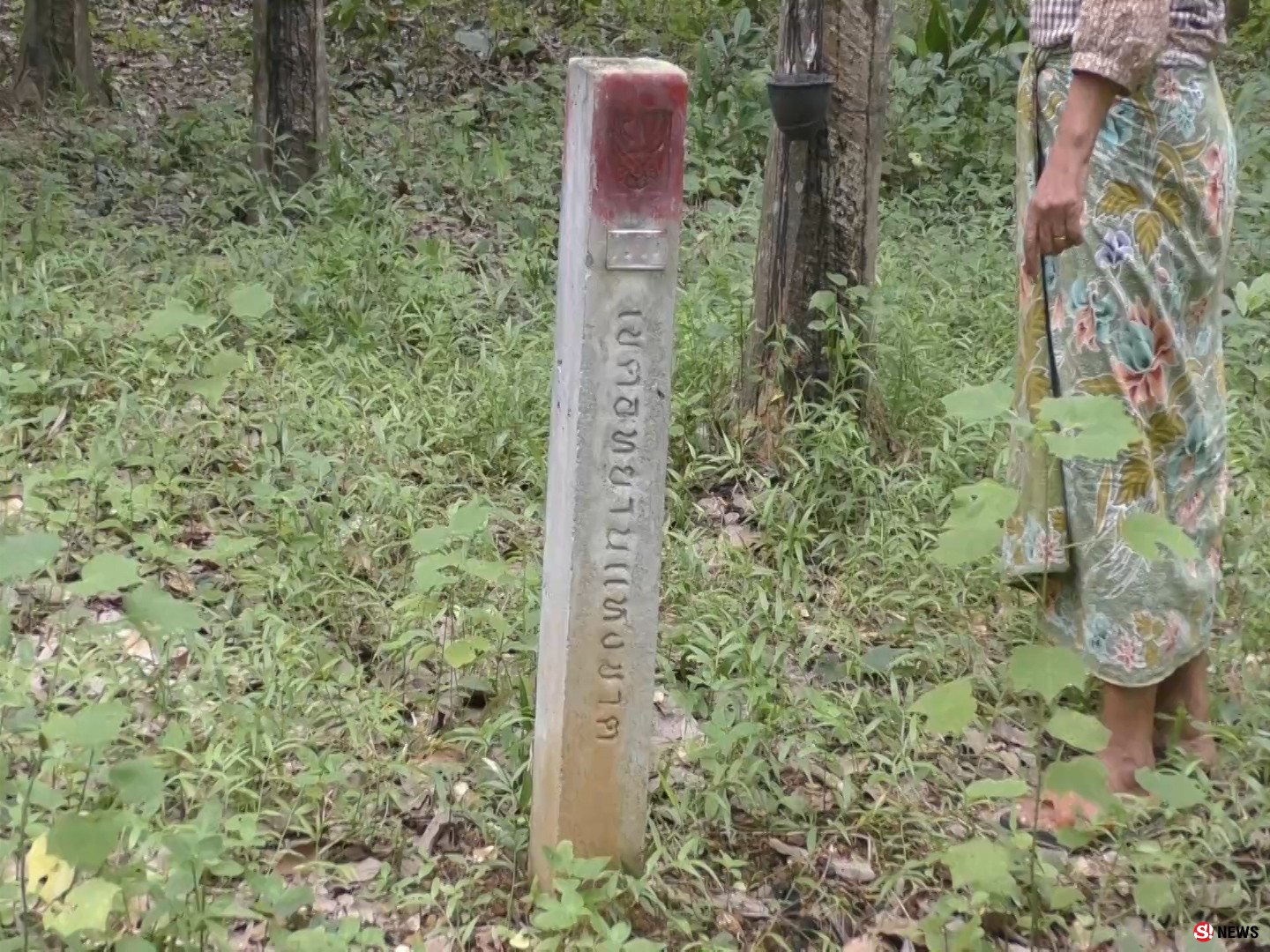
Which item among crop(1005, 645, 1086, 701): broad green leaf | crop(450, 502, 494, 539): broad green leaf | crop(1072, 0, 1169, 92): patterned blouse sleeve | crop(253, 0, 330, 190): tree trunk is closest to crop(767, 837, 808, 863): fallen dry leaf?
crop(1005, 645, 1086, 701): broad green leaf

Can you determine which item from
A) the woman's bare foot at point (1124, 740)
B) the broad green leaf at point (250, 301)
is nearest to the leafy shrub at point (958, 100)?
the woman's bare foot at point (1124, 740)

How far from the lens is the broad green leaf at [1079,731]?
79.4 inches

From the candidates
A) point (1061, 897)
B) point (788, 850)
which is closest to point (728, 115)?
point (788, 850)

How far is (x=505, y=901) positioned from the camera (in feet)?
7.64

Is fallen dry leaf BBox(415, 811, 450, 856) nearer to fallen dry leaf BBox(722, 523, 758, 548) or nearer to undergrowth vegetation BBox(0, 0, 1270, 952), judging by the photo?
undergrowth vegetation BBox(0, 0, 1270, 952)

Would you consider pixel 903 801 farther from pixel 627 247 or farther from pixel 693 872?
pixel 627 247

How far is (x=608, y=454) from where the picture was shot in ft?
6.67

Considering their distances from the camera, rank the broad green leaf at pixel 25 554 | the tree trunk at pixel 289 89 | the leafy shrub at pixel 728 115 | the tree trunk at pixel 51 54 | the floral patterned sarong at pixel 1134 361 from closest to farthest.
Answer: the broad green leaf at pixel 25 554, the floral patterned sarong at pixel 1134 361, the tree trunk at pixel 289 89, the leafy shrub at pixel 728 115, the tree trunk at pixel 51 54

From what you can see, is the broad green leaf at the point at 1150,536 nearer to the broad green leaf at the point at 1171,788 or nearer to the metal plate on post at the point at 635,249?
the broad green leaf at the point at 1171,788

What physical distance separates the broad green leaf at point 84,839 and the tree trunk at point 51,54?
6.46 m

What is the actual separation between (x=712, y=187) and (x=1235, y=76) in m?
4.03

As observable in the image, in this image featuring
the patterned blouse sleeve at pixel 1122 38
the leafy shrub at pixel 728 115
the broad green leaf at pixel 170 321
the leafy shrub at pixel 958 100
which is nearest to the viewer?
the patterned blouse sleeve at pixel 1122 38

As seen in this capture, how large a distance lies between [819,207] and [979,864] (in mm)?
2126

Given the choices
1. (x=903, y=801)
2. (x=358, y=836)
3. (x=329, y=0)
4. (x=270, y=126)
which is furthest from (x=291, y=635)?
(x=329, y=0)
